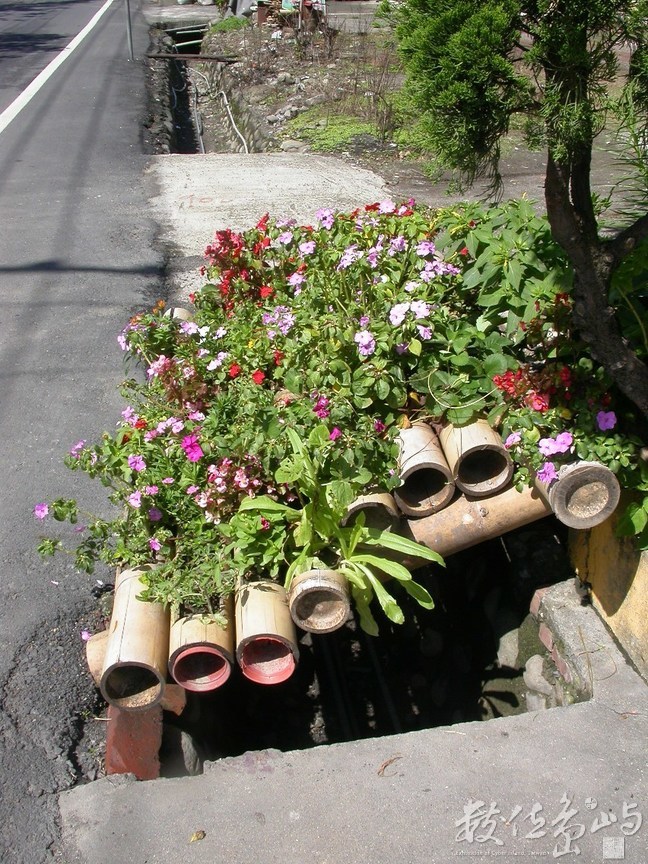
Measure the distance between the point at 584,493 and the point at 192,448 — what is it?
4.54ft

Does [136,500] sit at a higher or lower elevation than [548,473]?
lower

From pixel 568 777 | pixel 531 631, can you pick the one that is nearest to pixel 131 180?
pixel 531 631

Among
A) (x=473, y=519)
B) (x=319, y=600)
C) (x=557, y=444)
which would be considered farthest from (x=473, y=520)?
(x=319, y=600)

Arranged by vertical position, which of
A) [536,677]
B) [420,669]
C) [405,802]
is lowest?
[420,669]

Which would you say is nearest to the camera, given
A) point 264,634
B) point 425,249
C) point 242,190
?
point 264,634

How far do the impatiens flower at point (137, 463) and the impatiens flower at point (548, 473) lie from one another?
1421 mm

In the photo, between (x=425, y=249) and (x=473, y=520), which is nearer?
(x=473, y=520)

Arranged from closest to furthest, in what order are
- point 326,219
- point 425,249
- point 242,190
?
point 425,249, point 326,219, point 242,190

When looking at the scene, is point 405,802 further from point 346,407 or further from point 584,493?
point 346,407

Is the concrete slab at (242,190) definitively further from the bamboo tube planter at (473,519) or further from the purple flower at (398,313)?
the bamboo tube planter at (473,519)

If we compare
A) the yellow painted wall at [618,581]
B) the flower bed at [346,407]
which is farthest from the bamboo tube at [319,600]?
the yellow painted wall at [618,581]

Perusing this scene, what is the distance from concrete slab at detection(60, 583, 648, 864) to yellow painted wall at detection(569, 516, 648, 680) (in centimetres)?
28

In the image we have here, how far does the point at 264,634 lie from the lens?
2598 mm

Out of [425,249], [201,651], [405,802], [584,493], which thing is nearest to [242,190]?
[425,249]
